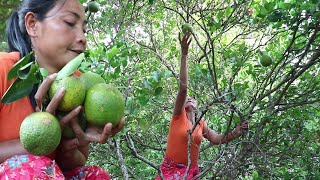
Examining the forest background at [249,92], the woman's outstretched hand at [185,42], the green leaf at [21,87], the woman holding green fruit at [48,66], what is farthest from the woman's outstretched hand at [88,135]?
the woman's outstretched hand at [185,42]

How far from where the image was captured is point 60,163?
1975mm

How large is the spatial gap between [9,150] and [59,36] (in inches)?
19.9

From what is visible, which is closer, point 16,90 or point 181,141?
point 16,90

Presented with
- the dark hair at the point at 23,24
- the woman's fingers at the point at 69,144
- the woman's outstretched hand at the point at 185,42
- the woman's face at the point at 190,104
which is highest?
the woman's outstretched hand at the point at 185,42

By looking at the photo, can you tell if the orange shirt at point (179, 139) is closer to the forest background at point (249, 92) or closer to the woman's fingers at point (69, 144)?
the forest background at point (249, 92)

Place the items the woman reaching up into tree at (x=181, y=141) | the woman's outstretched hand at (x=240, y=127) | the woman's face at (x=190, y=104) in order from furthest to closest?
the woman's face at (x=190, y=104) → the woman reaching up into tree at (x=181, y=141) → the woman's outstretched hand at (x=240, y=127)

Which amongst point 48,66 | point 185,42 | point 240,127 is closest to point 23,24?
point 48,66

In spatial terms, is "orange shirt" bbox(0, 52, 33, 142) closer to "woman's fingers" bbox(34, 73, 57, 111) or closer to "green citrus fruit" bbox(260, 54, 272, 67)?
"woman's fingers" bbox(34, 73, 57, 111)

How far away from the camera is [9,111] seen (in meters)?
1.81

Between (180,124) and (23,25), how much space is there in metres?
1.45

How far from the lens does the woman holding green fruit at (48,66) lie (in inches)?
63.3

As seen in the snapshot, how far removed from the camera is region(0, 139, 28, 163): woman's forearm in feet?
5.60

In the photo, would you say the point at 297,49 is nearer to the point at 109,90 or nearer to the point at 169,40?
the point at 109,90

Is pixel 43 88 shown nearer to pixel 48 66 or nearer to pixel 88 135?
pixel 88 135
